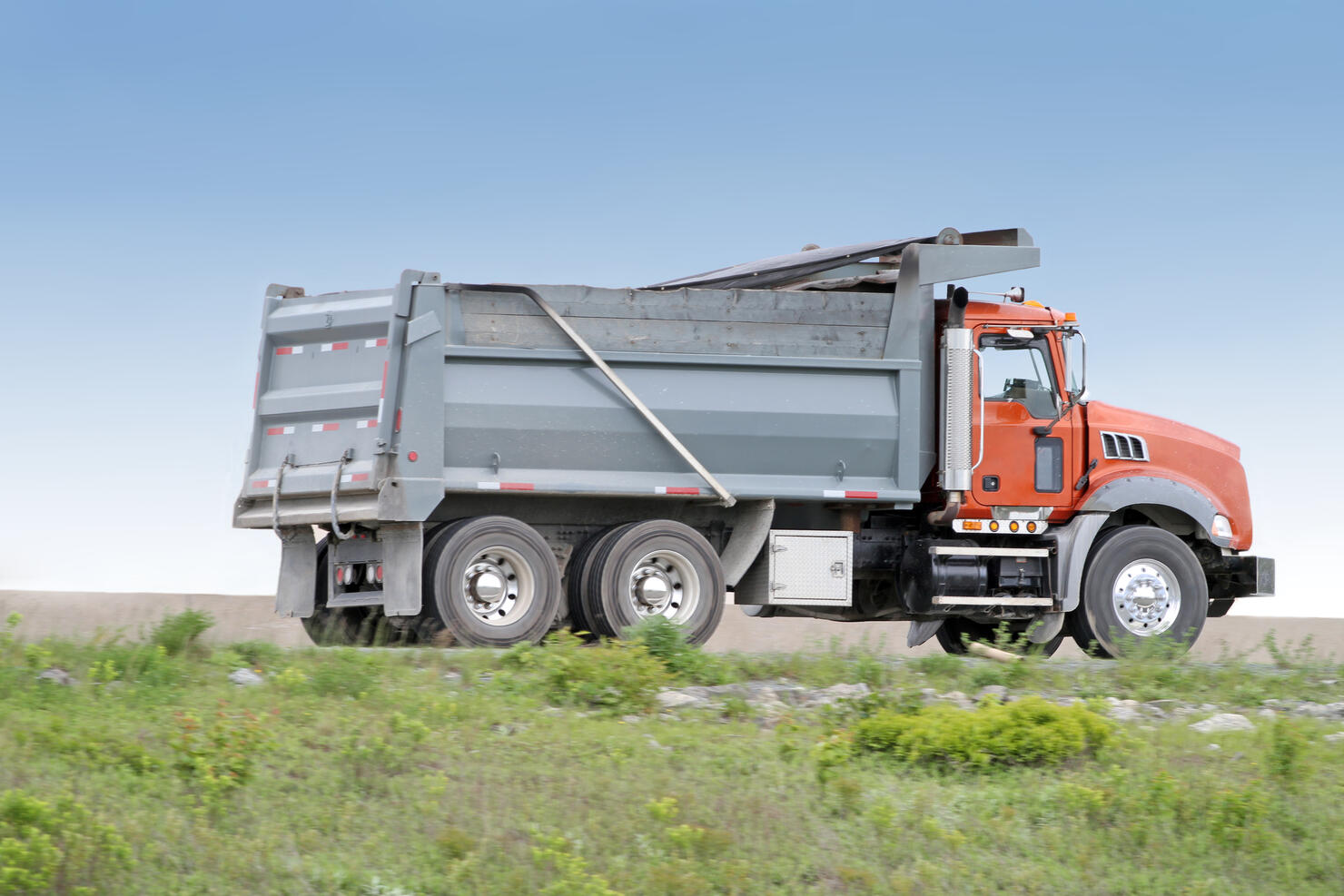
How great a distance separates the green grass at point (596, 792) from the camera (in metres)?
6.10

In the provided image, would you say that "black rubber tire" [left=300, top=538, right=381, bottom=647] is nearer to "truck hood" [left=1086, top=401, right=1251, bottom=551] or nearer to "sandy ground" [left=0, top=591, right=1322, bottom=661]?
"sandy ground" [left=0, top=591, right=1322, bottom=661]

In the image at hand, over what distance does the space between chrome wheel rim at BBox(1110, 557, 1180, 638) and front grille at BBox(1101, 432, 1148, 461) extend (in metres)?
1.01

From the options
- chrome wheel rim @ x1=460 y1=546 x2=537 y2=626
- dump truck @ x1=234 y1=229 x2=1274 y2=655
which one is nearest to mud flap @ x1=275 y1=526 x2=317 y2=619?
dump truck @ x1=234 y1=229 x2=1274 y2=655

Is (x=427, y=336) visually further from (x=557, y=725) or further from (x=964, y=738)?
(x=964, y=738)

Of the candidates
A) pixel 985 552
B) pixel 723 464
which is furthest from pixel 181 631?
pixel 985 552

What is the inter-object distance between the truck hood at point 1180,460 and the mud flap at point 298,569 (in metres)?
7.32

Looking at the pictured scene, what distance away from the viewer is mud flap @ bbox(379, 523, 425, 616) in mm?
11492

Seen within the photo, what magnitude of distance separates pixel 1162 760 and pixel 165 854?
509 centimetres

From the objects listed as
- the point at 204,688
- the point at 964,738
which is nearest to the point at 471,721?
the point at 204,688

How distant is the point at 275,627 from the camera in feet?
41.4

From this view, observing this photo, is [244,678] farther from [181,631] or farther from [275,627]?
[275,627]

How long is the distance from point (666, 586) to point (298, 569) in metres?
3.39

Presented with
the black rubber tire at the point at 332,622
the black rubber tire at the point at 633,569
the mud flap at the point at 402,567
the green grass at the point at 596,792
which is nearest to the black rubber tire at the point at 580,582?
the black rubber tire at the point at 633,569

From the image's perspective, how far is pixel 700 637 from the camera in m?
12.2
